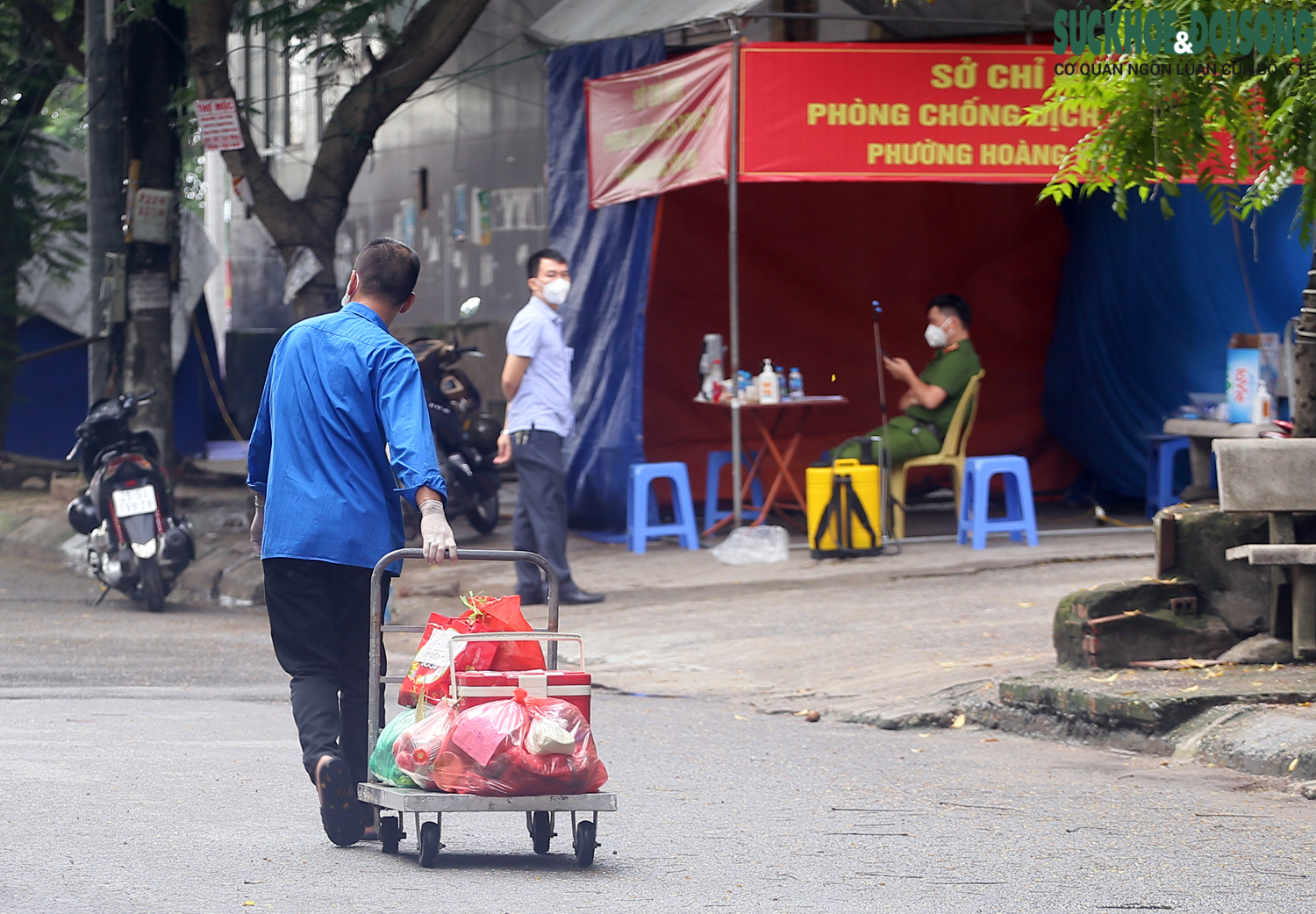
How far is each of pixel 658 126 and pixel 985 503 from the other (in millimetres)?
3317

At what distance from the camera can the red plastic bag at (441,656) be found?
4312 mm

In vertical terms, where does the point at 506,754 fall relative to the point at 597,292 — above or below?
below

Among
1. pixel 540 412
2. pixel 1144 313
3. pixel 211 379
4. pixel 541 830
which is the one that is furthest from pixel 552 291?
pixel 211 379

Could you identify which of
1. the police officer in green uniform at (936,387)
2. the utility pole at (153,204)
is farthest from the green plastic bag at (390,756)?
the utility pole at (153,204)

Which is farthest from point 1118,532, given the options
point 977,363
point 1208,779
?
point 1208,779

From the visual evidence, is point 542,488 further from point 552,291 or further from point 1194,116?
point 1194,116

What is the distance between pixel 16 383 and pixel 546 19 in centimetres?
892

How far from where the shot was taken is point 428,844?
4371 millimetres

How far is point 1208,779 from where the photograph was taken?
5730 mm

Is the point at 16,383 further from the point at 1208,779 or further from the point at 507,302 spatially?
the point at 1208,779

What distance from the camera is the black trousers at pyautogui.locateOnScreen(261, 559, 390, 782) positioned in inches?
180

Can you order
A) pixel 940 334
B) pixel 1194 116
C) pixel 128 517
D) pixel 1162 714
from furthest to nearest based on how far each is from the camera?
pixel 940 334, pixel 128 517, pixel 1194 116, pixel 1162 714

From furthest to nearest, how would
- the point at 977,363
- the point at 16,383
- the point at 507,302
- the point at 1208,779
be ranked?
the point at 16,383 → the point at 507,302 → the point at 977,363 → the point at 1208,779

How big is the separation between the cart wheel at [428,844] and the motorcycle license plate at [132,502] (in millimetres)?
6283
